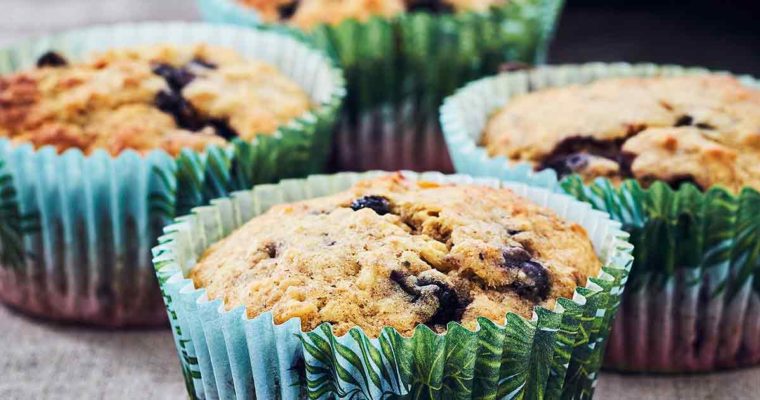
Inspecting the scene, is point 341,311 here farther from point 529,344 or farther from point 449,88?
point 449,88

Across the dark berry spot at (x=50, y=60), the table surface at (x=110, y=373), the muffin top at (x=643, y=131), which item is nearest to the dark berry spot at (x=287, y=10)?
the dark berry spot at (x=50, y=60)

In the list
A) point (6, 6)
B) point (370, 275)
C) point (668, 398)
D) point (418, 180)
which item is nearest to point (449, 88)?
point (418, 180)

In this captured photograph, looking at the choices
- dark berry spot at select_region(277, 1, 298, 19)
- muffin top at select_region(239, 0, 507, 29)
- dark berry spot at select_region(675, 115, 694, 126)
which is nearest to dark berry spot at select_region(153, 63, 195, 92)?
muffin top at select_region(239, 0, 507, 29)

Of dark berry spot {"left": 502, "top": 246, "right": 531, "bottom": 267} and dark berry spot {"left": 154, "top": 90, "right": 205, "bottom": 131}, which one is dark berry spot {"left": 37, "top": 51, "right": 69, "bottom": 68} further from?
dark berry spot {"left": 502, "top": 246, "right": 531, "bottom": 267}

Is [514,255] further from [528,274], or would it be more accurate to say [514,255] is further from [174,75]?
[174,75]

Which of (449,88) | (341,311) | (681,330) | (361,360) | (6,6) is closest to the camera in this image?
(361,360)

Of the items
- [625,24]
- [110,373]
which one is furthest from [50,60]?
[625,24]
